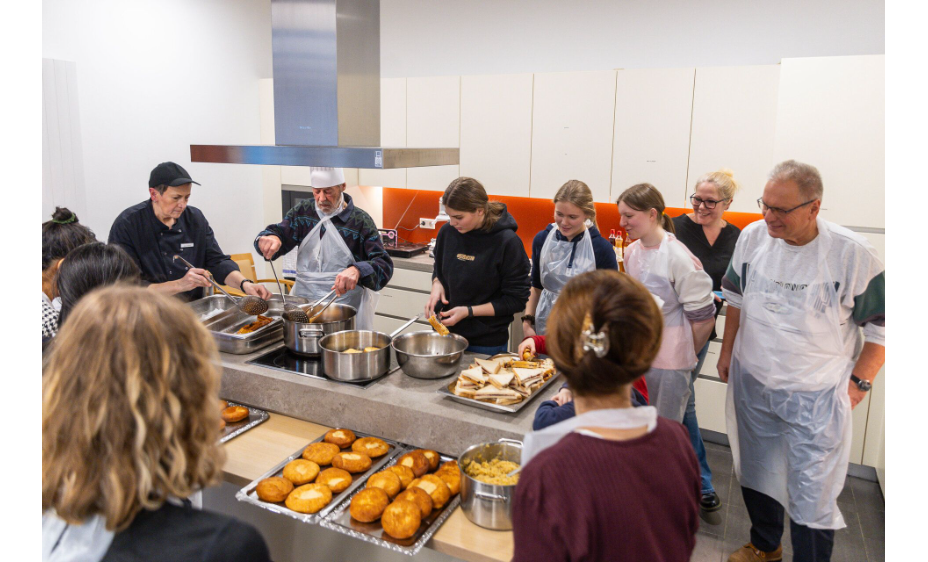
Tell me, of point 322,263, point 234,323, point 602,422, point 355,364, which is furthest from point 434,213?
point 602,422

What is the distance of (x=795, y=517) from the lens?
2312mm

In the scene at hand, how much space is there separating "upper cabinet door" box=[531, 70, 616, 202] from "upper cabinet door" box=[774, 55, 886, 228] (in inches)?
43.4

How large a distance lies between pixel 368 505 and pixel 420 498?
0.15 m

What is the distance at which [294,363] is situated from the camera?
2.55m

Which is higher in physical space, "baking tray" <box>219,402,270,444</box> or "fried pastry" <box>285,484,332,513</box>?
"baking tray" <box>219,402,270,444</box>

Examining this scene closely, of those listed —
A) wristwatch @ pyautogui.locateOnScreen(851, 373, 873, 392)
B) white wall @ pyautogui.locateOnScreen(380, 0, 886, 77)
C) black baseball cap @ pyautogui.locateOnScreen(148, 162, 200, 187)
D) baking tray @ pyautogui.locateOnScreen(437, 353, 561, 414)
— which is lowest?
baking tray @ pyautogui.locateOnScreen(437, 353, 561, 414)

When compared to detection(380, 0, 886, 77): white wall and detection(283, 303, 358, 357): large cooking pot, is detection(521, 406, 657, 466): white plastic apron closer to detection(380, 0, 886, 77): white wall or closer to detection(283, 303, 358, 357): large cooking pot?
detection(283, 303, 358, 357): large cooking pot

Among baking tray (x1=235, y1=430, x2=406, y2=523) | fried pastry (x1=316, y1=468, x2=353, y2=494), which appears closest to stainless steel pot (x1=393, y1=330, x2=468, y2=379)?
baking tray (x1=235, y1=430, x2=406, y2=523)

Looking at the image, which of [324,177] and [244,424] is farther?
[324,177]

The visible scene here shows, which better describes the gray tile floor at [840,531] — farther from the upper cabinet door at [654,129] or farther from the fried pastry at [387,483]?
the upper cabinet door at [654,129]

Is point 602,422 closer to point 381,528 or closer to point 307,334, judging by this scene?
point 381,528

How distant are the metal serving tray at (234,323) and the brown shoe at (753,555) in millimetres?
2241

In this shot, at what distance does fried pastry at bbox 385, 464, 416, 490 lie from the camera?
6.26 ft
